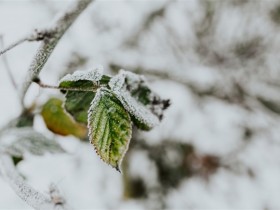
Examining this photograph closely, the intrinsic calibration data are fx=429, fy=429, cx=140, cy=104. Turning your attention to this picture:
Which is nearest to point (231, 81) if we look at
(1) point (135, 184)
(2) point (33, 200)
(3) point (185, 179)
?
(3) point (185, 179)

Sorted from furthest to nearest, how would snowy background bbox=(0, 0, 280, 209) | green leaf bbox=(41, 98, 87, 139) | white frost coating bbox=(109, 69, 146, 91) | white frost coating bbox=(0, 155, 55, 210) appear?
1. snowy background bbox=(0, 0, 280, 209)
2. green leaf bbox=(41, 98, 87, 139)
3. white frost coating bbox=(109, 69, 146, 91)
4. white frost coating bbox=(0, 155, 55, 210)

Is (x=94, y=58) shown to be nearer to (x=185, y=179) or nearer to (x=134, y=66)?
(x=134, y=66)

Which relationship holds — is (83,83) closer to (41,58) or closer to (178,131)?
(41,58)

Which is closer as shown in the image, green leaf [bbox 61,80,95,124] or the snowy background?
green leaf [bbox 61,80,95,124]

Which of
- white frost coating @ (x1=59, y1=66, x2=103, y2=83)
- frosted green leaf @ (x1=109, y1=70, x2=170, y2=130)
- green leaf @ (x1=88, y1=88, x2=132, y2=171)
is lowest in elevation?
frosted green leaf @ (x1=109, y1=70, x2=170, y2=130)

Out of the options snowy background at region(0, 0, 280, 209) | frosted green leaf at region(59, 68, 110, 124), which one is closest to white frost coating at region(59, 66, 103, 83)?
frosted green leaf at region(59, 68, 110, 124)

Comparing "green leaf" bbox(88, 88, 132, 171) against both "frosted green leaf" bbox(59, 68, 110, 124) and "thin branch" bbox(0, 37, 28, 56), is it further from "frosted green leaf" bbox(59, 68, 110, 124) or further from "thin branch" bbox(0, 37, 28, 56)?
"thin branch" bbox(0, 37, 28, 56)

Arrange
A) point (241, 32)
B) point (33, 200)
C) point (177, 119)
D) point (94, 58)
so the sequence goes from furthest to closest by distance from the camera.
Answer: point (241, 32)
point (177, 119)
point (94, 58)
point (33, 200)
